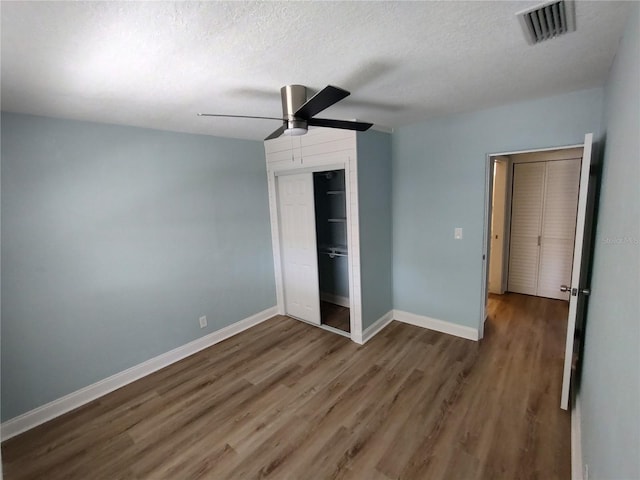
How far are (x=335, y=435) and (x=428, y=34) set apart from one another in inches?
97.1

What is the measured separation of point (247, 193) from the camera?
354 centimetres

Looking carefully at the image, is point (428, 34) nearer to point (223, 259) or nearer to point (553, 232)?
point (223, 259)

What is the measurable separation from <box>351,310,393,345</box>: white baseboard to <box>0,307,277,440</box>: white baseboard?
1439mm

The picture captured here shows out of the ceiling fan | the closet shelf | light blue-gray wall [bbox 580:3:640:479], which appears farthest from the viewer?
the closet shelf

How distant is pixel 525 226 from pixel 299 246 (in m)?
3.38

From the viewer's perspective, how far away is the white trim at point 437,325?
316 cm

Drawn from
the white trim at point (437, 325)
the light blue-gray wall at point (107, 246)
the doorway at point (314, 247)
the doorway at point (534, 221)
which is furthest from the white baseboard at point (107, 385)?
the doorway at point (534, 221)

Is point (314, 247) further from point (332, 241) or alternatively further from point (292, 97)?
point (292, 97)

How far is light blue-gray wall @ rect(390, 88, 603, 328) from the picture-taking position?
2.50 m

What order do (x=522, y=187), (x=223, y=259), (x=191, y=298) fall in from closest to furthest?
1. (x=191, y=298)
2. (x=223, y=259)
3. (x=522, y=187)

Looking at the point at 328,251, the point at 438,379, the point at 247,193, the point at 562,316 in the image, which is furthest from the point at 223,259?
the point at 562,316

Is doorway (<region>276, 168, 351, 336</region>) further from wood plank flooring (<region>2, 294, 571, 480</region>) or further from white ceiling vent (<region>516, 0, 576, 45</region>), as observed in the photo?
white ceiling vent (<region>516, 0, 576, 45</region>)

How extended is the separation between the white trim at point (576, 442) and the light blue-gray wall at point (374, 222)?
1.78 m

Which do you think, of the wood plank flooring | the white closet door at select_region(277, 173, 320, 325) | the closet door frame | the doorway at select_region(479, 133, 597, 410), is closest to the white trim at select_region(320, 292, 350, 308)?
the white closet door at select_region(277, 173, 320, 325)
